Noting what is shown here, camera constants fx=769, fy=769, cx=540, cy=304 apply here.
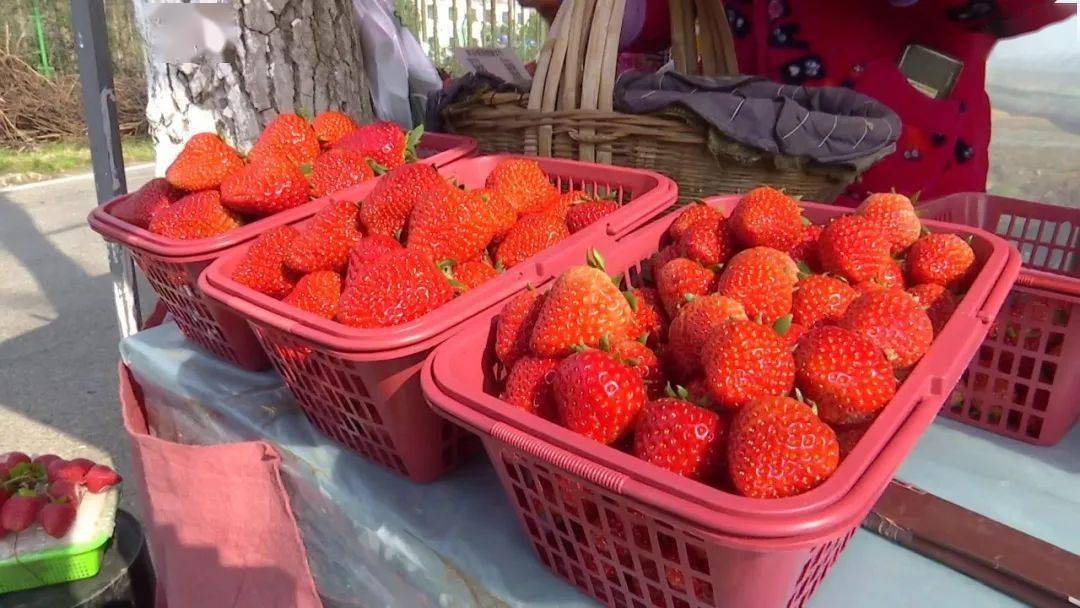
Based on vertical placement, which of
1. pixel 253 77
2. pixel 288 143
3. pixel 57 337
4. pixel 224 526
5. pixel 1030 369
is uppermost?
pixel 253 77

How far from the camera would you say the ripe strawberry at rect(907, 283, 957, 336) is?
0.92 metres

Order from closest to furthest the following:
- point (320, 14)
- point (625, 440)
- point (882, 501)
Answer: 1. point (625, 440)
2. point (882, 501)
3. point (320, 14)

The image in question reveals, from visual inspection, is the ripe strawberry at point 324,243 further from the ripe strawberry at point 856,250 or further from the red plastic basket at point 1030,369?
the red plastic basket at point 1030,369

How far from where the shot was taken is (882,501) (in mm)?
877

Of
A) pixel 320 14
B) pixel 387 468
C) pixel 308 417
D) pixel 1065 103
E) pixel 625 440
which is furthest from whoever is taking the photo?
pixel 1065 103

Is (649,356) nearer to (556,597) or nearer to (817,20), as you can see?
(556,597)

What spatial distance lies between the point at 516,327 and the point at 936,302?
0.51 m

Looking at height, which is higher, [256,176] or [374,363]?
[256,176]

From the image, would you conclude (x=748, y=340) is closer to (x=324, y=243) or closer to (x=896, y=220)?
(x=896, y=220)

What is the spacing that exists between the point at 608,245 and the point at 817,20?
3.23 ft

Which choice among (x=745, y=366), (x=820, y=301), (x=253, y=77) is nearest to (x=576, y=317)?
(x=745, y=366)

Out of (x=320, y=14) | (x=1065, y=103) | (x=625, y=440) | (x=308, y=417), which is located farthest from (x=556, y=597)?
(x=1065, y=103)

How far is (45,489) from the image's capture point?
1632 millimetres

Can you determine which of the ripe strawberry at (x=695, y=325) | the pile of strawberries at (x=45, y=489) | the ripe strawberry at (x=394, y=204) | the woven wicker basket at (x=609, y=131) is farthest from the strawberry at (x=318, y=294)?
the pile of strawberries at (x=45, y=489)
